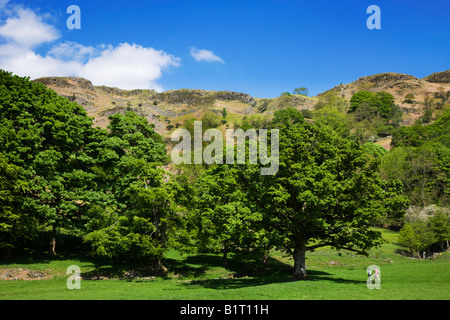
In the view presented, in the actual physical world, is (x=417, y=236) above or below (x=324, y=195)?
below

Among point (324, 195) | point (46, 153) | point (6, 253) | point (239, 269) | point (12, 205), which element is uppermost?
point (46, 153)

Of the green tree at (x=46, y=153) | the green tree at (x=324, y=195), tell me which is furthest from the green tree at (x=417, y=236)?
the green tree at (x=46, y=153)

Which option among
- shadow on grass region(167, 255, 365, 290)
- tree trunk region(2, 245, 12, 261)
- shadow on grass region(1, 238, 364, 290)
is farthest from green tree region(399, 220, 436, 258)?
tree trunk region(2, 245, 12, 261)

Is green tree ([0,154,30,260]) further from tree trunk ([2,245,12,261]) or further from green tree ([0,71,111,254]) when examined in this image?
green tree ([0,71,111,254])

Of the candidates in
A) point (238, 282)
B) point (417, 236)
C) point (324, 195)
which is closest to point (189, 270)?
point (238, 282)

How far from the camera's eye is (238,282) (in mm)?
25453

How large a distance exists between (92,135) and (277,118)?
103664 mm

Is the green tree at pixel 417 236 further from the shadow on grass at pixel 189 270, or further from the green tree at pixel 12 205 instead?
the green tree at pixel 12 205

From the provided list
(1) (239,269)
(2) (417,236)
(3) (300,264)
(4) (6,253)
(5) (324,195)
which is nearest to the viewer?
(5) (324,195)

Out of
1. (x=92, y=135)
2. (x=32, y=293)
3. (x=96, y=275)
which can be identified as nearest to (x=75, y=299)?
(x=32, y=293)

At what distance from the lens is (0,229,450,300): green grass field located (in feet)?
57.1

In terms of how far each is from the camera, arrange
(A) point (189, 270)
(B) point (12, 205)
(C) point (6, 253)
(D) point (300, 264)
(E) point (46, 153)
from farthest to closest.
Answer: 1. (A) point (189, 270)
2. (C) point (6, 253)
3. (E) point (46, 153)
4. (B) point (12, 205)
5. (D) point (300, 264)

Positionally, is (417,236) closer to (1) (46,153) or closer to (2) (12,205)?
(1) (46,153)

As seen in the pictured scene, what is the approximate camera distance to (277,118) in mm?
128125
